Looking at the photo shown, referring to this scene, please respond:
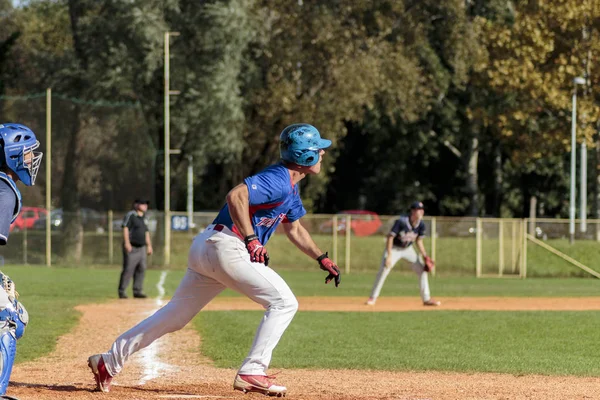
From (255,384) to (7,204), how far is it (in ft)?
8.42

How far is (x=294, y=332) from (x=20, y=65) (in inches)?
1396

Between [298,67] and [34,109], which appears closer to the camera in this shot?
[34,109]

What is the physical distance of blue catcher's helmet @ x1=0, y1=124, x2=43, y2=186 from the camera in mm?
6891

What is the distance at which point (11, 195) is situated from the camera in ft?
21.9

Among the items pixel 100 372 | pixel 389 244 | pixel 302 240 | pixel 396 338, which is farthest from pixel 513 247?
pixel 100 372

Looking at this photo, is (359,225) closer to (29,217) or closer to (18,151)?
(29,217)

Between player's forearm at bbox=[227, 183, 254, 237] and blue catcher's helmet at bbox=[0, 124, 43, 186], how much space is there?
1574 millimetres

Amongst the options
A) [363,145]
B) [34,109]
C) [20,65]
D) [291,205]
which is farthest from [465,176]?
[291,205]

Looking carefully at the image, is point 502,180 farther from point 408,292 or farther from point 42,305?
point 42,305

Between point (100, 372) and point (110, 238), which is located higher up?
point (100, 372)

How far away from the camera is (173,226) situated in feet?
118

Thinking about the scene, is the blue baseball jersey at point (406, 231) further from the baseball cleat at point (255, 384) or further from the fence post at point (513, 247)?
the fence post at point (513, 247)

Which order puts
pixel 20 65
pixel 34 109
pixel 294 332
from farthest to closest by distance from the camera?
pixel 20 65, pixel 34 109, pixel 294 332

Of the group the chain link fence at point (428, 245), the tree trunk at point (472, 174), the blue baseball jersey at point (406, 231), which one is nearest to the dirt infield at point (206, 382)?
the blue baseball jersey at point (406, 231)
